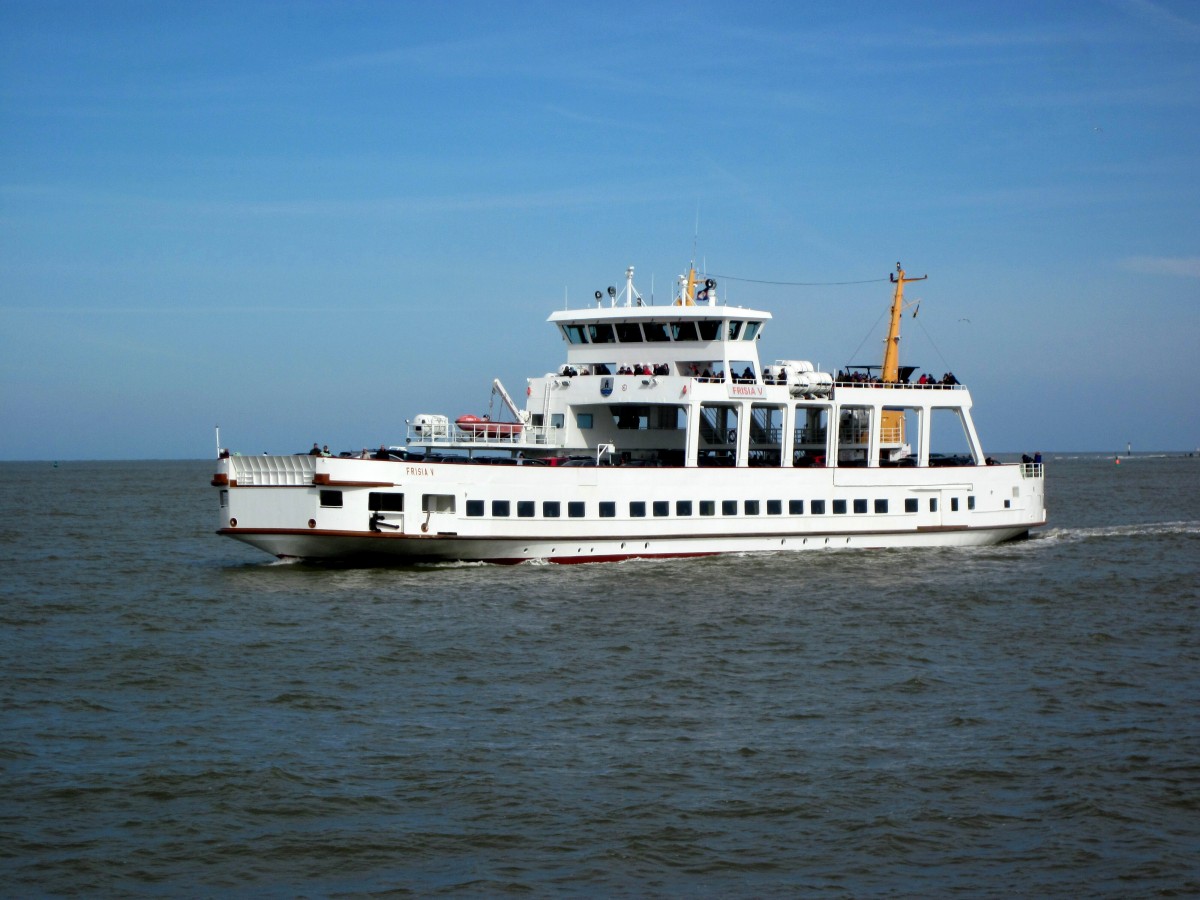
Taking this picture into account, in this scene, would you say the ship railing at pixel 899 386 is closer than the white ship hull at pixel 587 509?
No

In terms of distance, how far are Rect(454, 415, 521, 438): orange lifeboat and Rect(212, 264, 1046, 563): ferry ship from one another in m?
0.05

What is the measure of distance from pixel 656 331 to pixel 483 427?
20.5ft

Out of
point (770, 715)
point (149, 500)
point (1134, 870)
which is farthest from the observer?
point (149, 500)

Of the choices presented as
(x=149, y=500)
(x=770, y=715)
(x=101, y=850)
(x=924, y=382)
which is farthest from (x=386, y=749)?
(x=149, y=500)

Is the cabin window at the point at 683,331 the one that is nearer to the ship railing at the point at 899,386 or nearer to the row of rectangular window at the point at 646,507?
the ship railing at the point at 899,386

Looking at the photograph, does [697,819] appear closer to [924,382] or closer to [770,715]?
[770,715]

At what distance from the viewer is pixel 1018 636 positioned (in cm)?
2512

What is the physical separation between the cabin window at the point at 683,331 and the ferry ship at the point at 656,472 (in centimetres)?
4

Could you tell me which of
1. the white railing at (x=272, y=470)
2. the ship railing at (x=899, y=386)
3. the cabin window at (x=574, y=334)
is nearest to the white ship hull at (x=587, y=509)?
the white railing at (x=272, y=470)

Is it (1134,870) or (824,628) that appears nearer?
(1134,870)

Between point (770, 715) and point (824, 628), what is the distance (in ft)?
24.0

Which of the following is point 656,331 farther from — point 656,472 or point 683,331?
point 656,472

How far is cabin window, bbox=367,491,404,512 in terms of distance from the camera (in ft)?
103

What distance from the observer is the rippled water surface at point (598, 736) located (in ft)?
42.9
